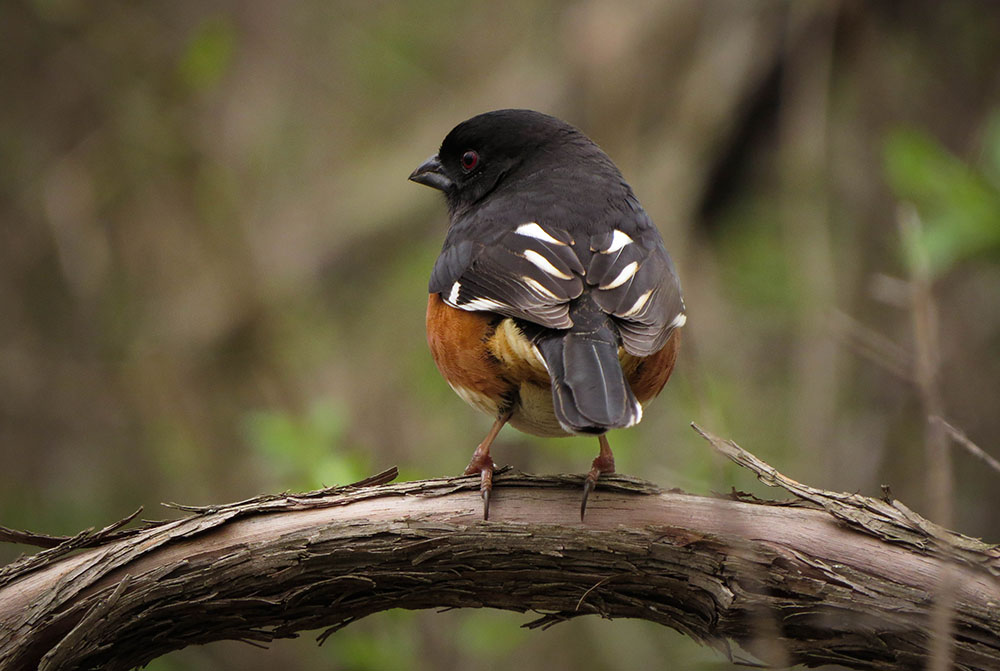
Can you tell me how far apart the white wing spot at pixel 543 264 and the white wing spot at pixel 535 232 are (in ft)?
0.29

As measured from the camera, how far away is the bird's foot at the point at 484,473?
2.61m

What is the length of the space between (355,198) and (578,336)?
387 centimetres

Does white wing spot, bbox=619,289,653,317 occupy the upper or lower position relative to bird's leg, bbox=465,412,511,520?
upper

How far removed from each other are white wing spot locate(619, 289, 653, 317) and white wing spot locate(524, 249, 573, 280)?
0.21m

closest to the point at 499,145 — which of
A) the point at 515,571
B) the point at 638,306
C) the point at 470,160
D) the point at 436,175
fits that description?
the point at 470,160

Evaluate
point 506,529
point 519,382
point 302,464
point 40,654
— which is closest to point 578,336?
point 519,382

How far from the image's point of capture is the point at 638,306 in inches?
114

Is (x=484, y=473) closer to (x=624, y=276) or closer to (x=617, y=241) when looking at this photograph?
(x=624, y=276)

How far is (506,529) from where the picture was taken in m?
2.54

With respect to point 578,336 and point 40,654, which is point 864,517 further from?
point 40,654

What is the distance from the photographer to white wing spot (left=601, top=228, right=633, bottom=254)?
313cm

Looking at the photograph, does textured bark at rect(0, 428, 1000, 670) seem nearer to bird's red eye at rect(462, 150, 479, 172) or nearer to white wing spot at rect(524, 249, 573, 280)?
white wing spot at rect(524, 249, 573, 280)

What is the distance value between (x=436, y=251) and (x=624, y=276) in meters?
3.22

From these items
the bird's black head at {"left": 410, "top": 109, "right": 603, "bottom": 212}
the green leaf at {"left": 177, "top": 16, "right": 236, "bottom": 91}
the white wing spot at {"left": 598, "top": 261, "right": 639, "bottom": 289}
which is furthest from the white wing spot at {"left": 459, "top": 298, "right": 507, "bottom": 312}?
the green leaf at {"left": 177, "top": 16, "right": 236, "bottom": 91}
